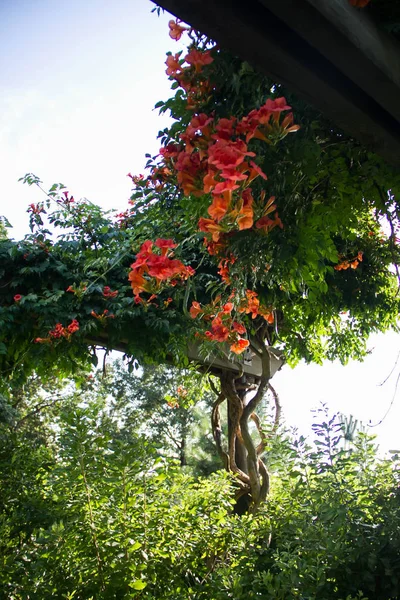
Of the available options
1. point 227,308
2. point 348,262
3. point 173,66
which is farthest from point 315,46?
point 348,262

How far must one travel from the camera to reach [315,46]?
74 cm

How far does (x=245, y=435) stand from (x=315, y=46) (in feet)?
9.77

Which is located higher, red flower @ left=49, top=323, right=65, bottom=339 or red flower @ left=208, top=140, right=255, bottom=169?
red flower @ left=49, top=323, right=65, bottom=339

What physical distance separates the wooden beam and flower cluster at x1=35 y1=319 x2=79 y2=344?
2068 mm

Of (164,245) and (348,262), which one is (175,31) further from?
(348,262)

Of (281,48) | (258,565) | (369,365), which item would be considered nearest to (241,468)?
(369,365)

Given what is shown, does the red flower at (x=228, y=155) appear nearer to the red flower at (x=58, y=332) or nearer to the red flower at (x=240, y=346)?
the red flower at (x=240, y=346)

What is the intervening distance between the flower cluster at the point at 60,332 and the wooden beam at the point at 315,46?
81.4 inches

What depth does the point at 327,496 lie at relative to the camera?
1582 mm

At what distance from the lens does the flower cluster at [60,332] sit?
2.69 metres

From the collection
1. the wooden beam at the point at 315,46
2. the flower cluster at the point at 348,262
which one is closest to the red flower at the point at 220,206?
the wooden beam at the point at 315,46

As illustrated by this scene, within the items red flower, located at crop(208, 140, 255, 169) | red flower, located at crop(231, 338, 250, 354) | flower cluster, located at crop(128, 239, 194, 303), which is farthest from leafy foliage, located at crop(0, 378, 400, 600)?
red flower, located at crop(208, 140, 255, 169)

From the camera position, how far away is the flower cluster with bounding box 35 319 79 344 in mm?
2691

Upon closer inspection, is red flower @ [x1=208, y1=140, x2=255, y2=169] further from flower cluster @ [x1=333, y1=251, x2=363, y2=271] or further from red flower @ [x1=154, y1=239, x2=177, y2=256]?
flower cluster @ [x1=333, y1=251, x2=363, y2=271]
